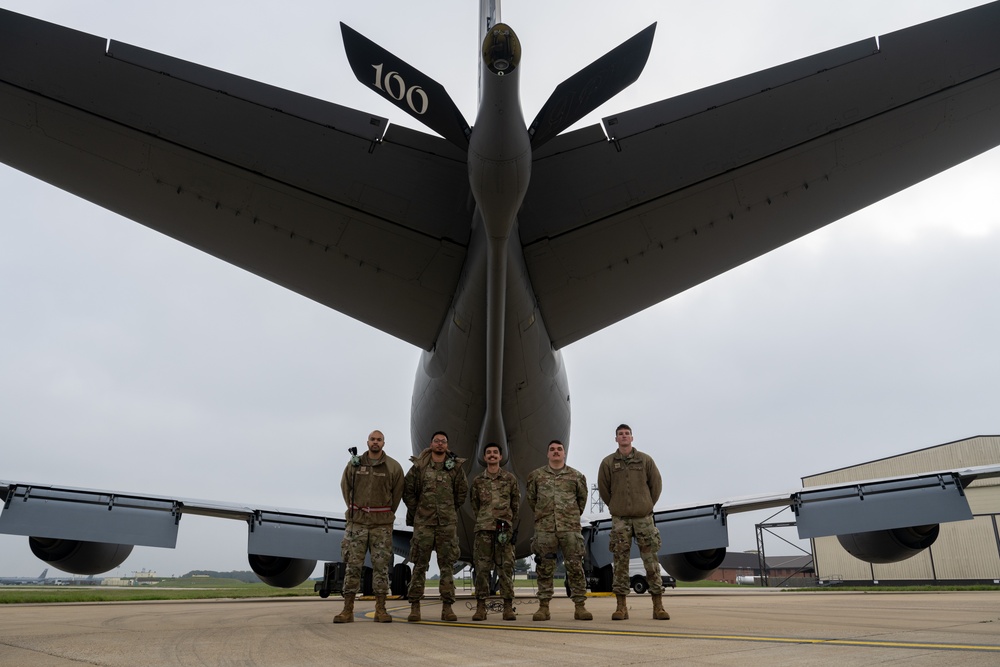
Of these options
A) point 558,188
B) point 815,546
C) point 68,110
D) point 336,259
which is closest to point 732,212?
point 558,188

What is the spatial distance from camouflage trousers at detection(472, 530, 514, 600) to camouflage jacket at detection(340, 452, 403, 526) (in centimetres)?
85

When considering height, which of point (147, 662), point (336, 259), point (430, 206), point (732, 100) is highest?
point (732, 100)

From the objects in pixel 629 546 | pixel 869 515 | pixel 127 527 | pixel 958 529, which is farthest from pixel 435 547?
pixel 958 529

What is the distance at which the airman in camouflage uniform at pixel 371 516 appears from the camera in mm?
5559

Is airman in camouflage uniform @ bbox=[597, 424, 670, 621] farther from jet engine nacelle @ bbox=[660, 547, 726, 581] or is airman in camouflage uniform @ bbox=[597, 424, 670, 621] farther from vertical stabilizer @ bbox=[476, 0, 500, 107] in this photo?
jet engine nacelle @ bbox=[660, 547, 726, 581]

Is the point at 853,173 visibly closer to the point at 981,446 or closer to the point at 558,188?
the point at 558,188

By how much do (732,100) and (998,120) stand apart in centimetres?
174

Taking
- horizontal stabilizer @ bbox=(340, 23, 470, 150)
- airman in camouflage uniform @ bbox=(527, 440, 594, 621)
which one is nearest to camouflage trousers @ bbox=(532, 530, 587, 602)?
airman in camouflage uniform @ bbox=(527, 440, 594, 621)

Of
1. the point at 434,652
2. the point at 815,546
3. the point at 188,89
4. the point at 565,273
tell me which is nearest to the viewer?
the point at 434,652

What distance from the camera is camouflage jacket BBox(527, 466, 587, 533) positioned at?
5.95 m

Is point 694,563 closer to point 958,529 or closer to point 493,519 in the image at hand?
point 493,519

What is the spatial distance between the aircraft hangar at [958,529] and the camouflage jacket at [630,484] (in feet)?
68.0

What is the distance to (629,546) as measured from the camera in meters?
5.95

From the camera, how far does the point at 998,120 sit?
14.0 feet
